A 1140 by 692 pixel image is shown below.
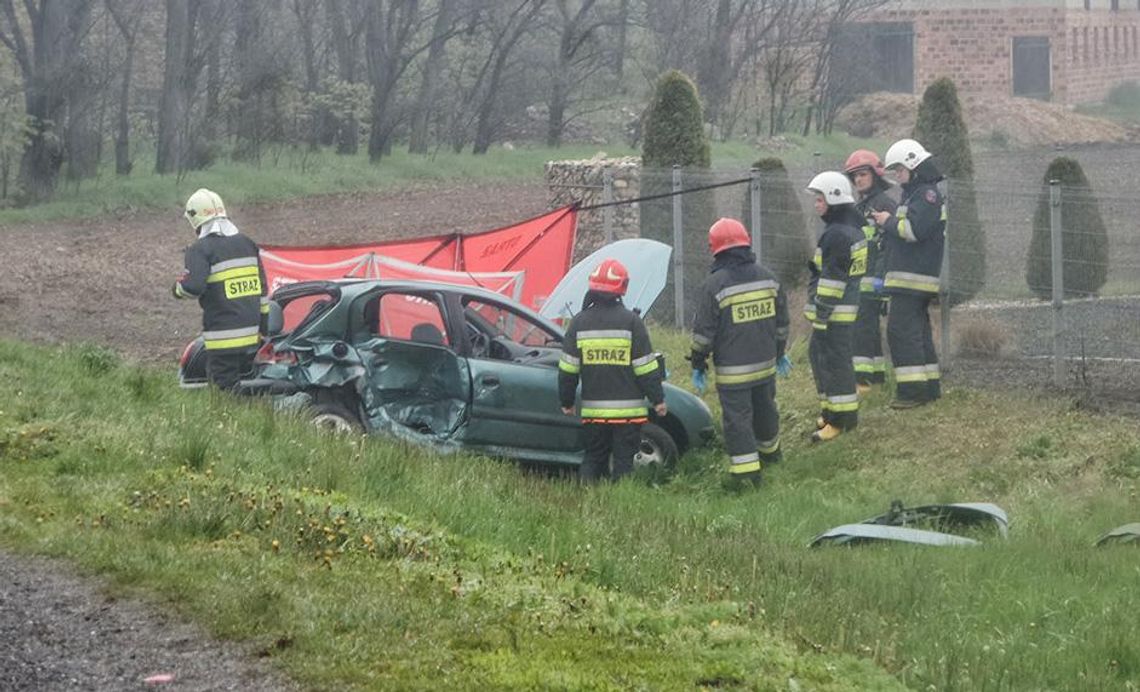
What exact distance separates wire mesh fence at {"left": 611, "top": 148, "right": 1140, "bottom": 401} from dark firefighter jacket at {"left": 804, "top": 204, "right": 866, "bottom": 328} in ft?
5.52

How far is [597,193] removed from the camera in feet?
74.9

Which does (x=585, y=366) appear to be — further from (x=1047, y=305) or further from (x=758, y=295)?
(x=1047, y=305)

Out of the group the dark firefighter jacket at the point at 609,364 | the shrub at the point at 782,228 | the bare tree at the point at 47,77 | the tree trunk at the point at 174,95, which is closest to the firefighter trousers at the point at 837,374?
the dark firefighter jacket at the point at 609,364

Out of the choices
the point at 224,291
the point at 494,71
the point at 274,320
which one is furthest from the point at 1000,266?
the point at 494,71

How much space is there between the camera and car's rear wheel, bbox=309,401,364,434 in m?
12.7

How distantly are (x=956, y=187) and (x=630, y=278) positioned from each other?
3000mm

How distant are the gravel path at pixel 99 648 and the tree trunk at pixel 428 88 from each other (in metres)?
38.2

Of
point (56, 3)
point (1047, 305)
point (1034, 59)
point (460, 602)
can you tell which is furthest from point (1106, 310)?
point (1034, 59)

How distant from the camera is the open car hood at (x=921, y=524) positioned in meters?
9.96

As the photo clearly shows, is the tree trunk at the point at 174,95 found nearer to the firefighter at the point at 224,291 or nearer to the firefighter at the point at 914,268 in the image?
the firefighter at the point at 224,291

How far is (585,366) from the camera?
1241 centimetres

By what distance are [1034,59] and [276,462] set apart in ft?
185

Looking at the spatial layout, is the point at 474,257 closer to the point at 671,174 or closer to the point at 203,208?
the point at 671,174

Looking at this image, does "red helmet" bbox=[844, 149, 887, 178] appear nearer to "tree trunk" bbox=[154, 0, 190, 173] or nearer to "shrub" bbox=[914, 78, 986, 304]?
"shrub" bbox=[914, 78, 986, 304]
